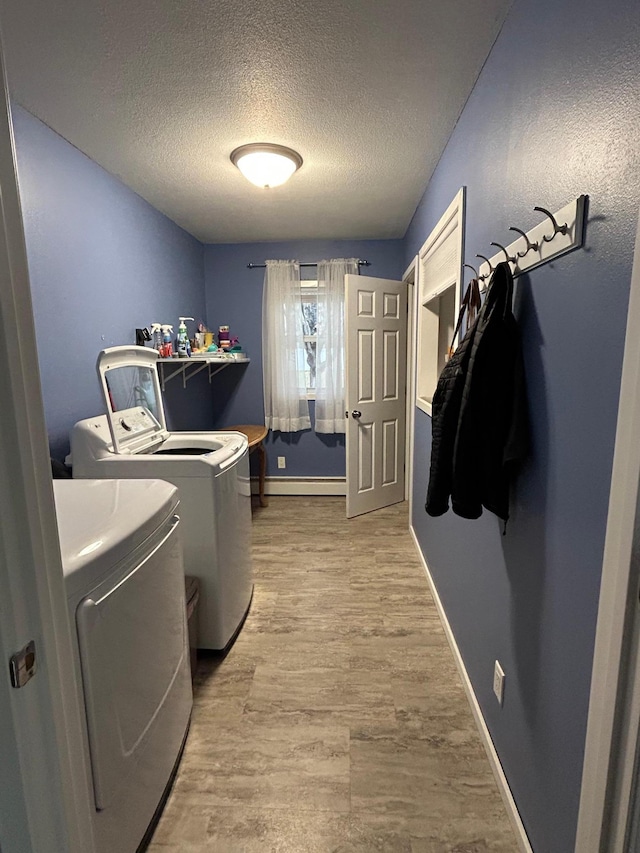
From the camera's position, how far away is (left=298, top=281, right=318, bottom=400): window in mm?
3902

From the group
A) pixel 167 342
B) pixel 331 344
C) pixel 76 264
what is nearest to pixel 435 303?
pixel 331 344

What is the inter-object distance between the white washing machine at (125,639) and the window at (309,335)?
2.74 metres

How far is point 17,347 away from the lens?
0.57m

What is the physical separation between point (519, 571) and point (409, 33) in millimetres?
1721

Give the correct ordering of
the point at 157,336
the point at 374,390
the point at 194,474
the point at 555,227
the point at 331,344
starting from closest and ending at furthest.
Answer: the point at 555,227 < the point at 194,474 < the point at 157,336 < the point at 374,390 < the point at 331,344

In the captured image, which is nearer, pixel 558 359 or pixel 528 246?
pixel 558 359

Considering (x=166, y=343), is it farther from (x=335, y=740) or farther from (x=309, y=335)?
(x=335, y=740)

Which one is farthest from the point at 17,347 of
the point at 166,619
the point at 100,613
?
the point at 166,619

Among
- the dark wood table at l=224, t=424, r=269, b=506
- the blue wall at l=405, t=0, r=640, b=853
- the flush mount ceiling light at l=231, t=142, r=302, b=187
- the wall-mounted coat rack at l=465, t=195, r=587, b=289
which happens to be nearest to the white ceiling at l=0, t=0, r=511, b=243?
the flush mount ceiling light at l=231, t=142, r=302, b=187

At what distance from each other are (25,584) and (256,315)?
3.63 metres

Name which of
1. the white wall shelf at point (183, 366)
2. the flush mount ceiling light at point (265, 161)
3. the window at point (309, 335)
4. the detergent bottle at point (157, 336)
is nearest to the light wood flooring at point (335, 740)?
the white wall shelf at point (183, 366)

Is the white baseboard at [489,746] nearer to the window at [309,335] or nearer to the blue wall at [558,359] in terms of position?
the blue wall at [558,359]

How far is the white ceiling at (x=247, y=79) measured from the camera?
128 cm

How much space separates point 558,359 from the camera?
3.18 feet
